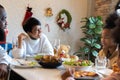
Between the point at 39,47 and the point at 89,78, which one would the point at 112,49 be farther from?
the point at 39,47

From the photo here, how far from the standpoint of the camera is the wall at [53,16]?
413 centimetres

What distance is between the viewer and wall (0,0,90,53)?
413 centimetres

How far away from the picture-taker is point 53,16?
4457 millimetres

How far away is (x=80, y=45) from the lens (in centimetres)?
476

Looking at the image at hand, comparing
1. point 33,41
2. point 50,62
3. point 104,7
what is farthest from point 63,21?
point 50,62

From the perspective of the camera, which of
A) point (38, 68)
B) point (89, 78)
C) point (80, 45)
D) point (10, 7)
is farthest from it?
point (80, 45)

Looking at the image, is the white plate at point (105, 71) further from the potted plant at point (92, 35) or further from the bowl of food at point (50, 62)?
the potted plant at point (92, 35)

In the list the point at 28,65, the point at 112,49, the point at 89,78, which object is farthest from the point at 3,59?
the point at 112,49

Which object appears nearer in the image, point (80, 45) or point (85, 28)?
point (85, 28)

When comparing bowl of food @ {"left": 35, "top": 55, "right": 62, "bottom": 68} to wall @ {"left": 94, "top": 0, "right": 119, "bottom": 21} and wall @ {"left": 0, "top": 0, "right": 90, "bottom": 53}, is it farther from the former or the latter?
wall @ {"left": 94, "top": 0, "right": 119, "bottom": 21}

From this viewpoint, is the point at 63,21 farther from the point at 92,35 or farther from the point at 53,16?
the point at 92,35

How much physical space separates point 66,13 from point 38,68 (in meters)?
2.41

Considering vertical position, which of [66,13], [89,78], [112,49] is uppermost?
[66,13]

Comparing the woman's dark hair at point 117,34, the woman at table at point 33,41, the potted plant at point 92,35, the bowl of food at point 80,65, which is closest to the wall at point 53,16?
the potted plant at point 92,35
